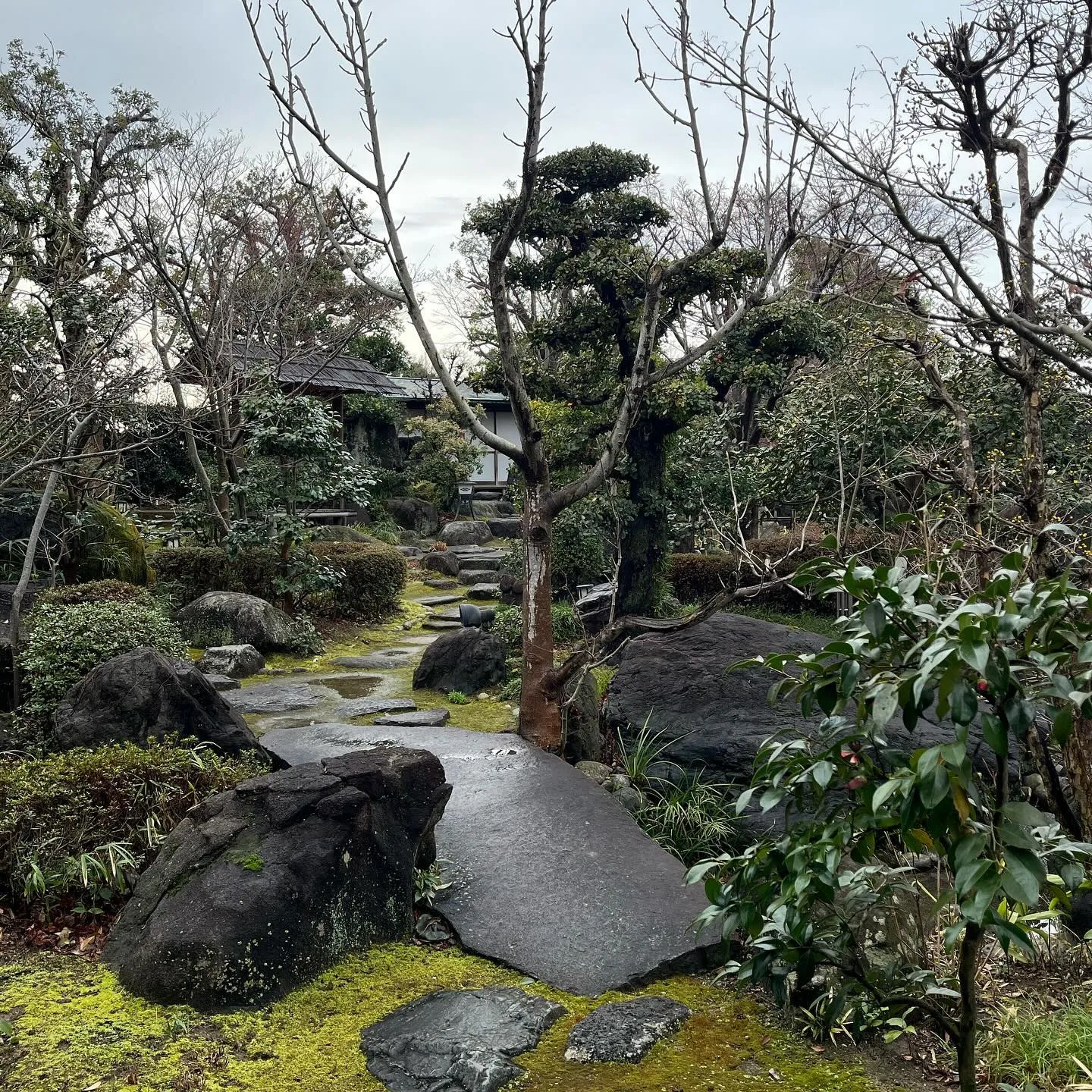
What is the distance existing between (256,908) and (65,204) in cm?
1639

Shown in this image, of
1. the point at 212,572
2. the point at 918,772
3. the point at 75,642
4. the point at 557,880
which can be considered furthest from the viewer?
the point at 212,572

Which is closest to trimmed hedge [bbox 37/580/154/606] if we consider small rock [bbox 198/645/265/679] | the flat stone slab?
small rock [bbox 198/645/265/679]

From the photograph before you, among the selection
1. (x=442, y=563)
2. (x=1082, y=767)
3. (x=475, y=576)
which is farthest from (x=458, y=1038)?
(x=442, y=563)

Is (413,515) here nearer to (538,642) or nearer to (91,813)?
(538,642)

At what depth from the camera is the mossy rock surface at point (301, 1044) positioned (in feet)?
11.6

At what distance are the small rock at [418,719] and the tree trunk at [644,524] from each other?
15.1 ft

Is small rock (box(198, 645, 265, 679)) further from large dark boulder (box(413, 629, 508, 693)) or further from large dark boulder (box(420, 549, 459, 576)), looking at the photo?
large dark boulder (box(420, 549, 459, 576))

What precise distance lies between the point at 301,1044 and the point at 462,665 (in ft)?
20.0

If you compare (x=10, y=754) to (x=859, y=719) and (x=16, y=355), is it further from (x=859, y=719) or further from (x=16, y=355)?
(x=859, y=719)

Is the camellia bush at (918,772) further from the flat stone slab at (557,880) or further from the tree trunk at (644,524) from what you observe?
the tree trunk at (644,524)

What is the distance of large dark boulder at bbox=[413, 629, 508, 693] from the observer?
9.80 m

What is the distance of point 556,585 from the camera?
544 inches

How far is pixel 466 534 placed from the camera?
78.1 ft

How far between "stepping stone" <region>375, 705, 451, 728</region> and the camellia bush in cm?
529
